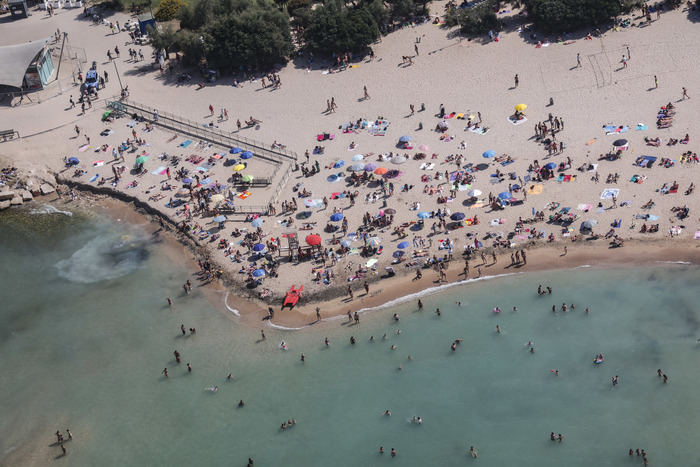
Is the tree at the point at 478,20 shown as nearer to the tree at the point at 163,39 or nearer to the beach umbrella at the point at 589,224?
the tree at the point at 163,39

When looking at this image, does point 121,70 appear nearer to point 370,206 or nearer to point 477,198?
point 370,206

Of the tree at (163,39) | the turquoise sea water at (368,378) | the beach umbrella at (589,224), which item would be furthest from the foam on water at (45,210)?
the beach umbrella at (589,224)

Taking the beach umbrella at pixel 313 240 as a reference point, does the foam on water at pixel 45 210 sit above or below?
above

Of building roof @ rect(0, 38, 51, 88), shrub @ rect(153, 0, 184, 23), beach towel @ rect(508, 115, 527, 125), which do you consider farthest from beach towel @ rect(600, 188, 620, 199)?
building roof @ rect(0, 38, 51, 88)

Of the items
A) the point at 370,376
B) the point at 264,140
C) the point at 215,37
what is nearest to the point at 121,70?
the point at 215,37

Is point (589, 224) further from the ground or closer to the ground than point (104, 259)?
closer to the ground

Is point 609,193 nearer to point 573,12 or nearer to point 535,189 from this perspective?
point 535,189

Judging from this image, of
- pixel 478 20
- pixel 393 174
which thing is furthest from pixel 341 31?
pixel 393 174
